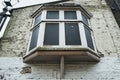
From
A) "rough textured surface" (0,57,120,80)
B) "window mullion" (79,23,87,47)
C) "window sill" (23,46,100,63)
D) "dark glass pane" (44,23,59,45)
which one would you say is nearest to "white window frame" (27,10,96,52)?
"window mullion" (79,23,87,47)

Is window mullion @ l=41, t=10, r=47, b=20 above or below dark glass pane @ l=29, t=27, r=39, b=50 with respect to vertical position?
above

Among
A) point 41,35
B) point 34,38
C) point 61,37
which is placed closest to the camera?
point 61,37

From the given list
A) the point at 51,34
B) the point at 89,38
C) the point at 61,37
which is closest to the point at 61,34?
the point at 61,37

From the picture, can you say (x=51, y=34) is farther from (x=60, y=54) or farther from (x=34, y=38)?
(x=60, y=54)

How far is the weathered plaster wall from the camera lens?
20.1 feet

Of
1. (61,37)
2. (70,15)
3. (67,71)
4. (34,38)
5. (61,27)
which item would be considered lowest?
(67,71)

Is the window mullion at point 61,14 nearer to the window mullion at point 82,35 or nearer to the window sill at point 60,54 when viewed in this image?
the window mullion at point 82,35

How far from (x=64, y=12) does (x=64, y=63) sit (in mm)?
2373

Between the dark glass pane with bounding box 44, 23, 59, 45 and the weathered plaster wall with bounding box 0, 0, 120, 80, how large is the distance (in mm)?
721

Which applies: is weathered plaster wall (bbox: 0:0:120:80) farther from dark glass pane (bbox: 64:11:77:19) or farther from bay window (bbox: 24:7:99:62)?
dark glass pane (bbox: 64:11:77:19)

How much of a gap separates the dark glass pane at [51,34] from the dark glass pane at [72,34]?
1.07 ft

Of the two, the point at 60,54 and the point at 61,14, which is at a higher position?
the point at 61,14

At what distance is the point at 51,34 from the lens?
6.79 meters

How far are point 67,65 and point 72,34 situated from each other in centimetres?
110
